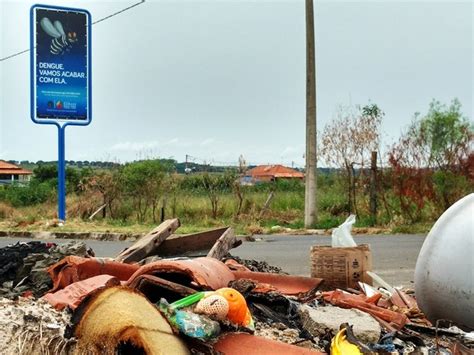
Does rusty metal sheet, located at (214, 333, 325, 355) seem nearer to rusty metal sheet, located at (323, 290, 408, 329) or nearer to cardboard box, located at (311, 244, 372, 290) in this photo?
rusty metal sheet, located at (323, 290, 408, 329)

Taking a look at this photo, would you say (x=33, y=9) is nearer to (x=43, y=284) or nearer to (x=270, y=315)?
(x=43, y=284)

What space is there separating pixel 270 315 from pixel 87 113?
638 inches

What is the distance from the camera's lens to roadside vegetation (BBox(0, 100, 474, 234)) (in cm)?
1905

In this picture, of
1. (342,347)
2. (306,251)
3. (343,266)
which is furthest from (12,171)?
→ (342,347)

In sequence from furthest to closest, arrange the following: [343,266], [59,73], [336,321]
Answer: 1. [59,73]
2. [343,266]
3. [336,321]

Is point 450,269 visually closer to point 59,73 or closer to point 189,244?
point 189,244

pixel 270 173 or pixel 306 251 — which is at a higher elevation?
pixel 270 173

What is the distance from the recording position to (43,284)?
6.16 meters

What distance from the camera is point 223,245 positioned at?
25.2 feet

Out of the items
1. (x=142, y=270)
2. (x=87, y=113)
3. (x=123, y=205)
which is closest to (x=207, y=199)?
(x=123, y=205)

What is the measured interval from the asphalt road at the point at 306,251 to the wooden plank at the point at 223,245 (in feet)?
8.29

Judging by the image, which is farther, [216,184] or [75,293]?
[216,184]

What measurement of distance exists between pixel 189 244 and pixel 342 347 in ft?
12.9

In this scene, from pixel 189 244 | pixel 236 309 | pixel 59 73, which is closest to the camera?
pixel 236 309
